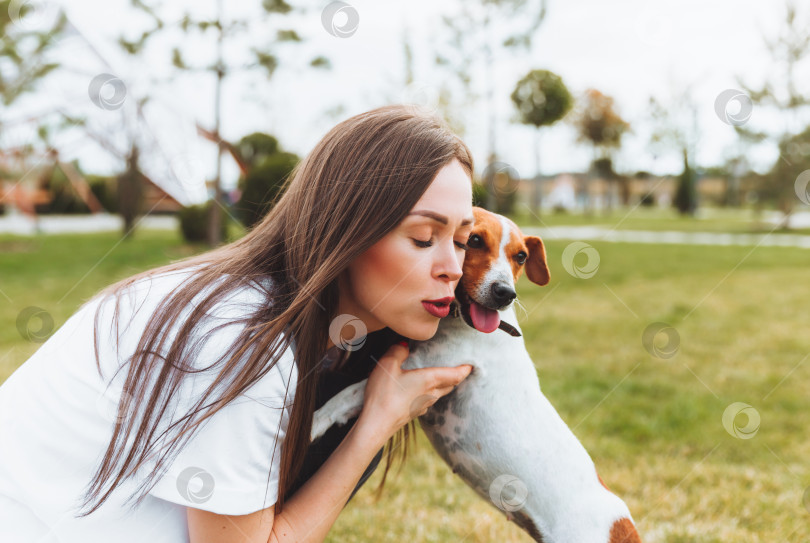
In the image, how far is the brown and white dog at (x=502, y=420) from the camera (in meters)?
1.78

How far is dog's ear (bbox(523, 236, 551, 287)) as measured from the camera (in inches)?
83.5

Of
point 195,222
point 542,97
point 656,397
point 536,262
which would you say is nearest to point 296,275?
point 536,262

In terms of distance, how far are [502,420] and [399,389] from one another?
0.32 m

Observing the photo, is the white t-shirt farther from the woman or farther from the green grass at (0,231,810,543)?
the green grass at (0,231,810,543)

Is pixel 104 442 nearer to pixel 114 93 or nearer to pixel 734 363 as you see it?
pixel 114 93

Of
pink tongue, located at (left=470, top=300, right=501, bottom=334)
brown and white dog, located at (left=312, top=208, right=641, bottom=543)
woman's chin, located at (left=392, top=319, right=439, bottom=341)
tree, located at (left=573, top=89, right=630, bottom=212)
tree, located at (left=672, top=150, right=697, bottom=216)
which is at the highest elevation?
woman's chin, located at (left=392, top=319, right=439, bottom=341)

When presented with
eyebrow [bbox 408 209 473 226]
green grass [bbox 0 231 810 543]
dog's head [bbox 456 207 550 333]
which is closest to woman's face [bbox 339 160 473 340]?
eyebrow [bbox 408 209 473 226]

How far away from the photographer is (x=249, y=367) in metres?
1.44

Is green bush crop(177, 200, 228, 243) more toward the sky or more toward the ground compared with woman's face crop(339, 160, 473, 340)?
more toward the ground

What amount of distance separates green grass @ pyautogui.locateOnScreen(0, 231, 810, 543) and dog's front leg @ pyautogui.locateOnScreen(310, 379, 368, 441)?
0.54 m

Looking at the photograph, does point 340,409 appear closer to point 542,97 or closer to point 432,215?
point 432,215

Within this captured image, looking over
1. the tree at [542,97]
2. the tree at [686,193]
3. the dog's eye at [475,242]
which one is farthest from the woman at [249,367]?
the tree at [686,193]

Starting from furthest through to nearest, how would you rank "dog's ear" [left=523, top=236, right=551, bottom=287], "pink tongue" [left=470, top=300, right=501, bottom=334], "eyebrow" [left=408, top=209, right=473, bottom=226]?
"dog's ear" [left=523, top=236, right=551, bottom=287]
"pink tongue" [left=470, top=300, right=501, bottom=334]
"eyebrow" [left=408, top=209, right=473, bottom=226]

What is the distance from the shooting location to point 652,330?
620cm
